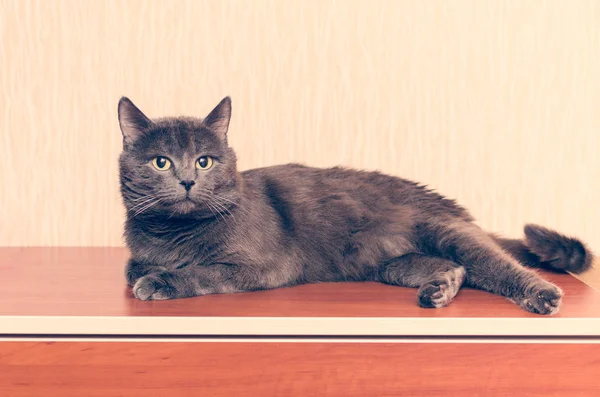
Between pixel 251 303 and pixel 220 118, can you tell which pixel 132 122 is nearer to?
pixel 220 118

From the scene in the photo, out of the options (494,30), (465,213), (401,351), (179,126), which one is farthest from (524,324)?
(494,30)

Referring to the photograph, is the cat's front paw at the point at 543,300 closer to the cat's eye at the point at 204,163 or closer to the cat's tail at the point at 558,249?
the cat's tail at the point at 558,249

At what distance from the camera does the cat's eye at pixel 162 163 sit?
1.25 meters

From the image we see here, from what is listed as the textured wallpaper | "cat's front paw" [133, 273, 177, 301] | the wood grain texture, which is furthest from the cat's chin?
the textured wallpaper

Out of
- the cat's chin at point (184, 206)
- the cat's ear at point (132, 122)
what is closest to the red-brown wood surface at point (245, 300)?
the cat's chin at point (184, 206)

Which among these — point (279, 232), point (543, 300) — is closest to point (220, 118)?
point (279, 232)

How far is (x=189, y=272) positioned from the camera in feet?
4.02

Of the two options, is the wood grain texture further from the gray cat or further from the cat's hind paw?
the cat's hind paw

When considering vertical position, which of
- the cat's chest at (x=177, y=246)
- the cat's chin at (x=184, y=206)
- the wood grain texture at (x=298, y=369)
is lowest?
the wood grain texture at (x=298, y=369)

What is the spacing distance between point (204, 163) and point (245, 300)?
268 millimetres

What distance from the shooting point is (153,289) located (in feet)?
3.85

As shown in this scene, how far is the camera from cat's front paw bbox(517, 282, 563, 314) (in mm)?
1114

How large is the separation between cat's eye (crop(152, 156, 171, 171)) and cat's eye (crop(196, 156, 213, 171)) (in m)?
0.05

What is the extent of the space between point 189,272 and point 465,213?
0.60 m
